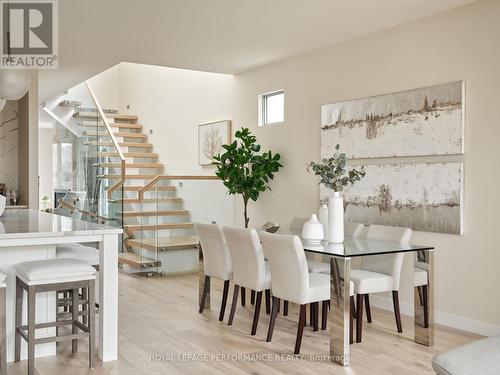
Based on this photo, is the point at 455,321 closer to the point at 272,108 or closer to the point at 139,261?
the point at 272,108

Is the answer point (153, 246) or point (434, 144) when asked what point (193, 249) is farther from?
point (434, 144)

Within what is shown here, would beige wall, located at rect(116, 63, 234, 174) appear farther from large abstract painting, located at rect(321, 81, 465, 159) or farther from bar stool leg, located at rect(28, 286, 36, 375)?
bar stool leg, located at rect(28, 286, 36, 375)

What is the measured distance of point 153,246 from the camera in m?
7.18

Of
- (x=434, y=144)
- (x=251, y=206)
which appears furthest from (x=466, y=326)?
(x=251, y=206)

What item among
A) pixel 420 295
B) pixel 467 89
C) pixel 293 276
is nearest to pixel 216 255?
pixel 293 276

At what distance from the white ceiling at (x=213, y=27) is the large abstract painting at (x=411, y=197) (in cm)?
139

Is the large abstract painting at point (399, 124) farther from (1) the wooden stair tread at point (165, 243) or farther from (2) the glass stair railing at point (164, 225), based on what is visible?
(1) the wooden stair tread at point (165, 243)

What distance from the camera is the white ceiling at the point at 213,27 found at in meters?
4.66

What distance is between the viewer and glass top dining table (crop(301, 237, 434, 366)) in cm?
373

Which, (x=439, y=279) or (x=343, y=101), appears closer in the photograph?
(x=439, y=279)

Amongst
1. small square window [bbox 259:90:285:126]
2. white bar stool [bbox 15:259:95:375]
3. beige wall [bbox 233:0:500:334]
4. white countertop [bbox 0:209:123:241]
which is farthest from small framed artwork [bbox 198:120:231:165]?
white bar stool [bbox 15:259:95:375]

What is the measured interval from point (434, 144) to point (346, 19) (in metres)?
1.38

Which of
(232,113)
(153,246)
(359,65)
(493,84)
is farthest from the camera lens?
(232,113)

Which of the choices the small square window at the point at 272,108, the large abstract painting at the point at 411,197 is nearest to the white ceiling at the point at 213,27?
the small square window at the point at 272,108
